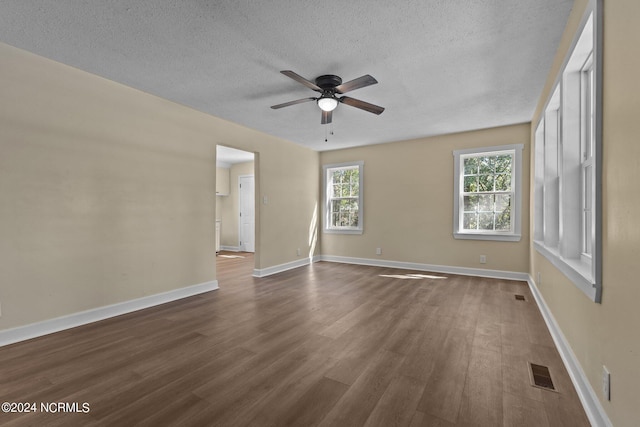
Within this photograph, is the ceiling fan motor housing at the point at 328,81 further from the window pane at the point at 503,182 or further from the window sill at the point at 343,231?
the window sill at the point at 343,231

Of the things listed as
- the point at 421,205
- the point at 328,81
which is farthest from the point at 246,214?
the point at 328,81

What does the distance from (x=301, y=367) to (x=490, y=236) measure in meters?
4.21

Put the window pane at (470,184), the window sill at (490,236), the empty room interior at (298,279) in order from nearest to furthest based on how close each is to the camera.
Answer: the empty room interior at (298,279) → the window sill at (490,236) → the window pane at (470,184)

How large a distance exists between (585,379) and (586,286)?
584 mm

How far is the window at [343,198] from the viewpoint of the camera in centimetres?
630

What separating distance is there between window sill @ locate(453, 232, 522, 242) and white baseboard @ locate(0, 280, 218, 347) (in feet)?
14.6

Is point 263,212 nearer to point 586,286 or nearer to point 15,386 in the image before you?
point 15,386

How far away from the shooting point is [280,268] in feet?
18.0

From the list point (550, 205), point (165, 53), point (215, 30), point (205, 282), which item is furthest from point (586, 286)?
point (205, 282)

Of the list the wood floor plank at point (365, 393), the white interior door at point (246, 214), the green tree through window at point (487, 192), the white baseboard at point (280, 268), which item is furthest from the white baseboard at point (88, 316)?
the green tree through window at point (487, 192)

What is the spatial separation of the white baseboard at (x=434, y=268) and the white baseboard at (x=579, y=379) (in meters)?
2.01

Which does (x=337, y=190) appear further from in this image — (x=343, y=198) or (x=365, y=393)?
(x=365, y=393)

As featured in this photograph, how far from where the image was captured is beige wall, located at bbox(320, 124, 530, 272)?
4758 millimetres

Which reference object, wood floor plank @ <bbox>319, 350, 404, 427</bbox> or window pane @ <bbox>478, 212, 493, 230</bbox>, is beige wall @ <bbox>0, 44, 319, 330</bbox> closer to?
wood floor plank @ <bbox>319, 350, 404, 427</bbox>
